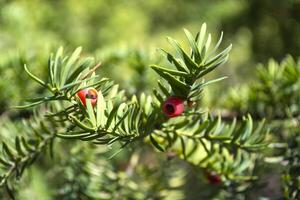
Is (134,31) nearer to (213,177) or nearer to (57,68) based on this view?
(213,177)

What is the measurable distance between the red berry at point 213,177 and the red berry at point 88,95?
24 cm

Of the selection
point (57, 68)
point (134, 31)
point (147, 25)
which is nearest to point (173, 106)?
point (57, 68)

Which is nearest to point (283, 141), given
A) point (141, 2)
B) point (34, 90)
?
point (34, 90)

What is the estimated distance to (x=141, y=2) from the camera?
1973mm

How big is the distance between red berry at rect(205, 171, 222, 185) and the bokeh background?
0.26 meters

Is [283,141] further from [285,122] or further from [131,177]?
[131,177]

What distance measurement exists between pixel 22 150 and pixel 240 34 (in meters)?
1.12

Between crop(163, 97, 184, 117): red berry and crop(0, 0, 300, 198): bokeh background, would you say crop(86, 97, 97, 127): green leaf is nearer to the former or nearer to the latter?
crop(163, 97, 184, 117): red berry

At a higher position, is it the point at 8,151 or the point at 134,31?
the point at 134,31

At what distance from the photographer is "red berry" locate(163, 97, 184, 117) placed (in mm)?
562

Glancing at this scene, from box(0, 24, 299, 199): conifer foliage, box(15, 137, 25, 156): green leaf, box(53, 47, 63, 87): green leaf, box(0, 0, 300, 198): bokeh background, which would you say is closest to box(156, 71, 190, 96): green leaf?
box(0, 24, 299, 199): conifer foliage

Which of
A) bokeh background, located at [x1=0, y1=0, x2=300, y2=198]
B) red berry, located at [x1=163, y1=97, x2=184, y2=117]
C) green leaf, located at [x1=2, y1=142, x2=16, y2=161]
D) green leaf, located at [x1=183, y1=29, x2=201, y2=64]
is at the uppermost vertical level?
bokeh background, located at [x1=0, y1=0, x2=300, y2=198]

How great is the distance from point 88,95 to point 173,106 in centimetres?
9

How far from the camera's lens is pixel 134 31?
5.79 feet
